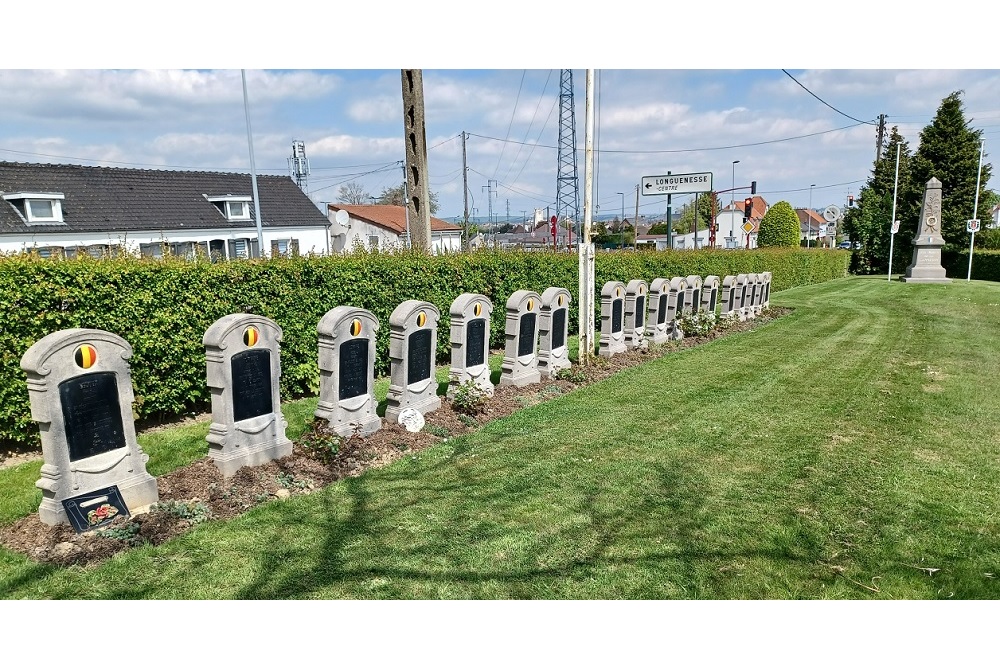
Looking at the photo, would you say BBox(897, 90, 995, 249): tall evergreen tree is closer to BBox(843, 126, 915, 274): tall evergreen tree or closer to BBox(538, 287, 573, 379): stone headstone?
BBox(843, 126, 915, 274): tall evergreen tree

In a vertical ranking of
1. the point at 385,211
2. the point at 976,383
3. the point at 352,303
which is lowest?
the point at 976,383

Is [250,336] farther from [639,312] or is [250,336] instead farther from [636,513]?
[639,312]

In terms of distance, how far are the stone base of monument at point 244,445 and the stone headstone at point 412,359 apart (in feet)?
5.30

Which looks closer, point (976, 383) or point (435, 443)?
point (435, 443)

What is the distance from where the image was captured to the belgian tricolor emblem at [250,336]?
Answer: 233 inches

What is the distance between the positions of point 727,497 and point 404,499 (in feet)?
9.34

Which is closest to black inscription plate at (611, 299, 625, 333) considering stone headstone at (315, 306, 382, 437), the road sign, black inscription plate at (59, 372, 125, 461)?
stone headstone at (315, 306, 382, 437)

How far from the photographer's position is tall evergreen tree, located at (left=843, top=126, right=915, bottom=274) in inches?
1591

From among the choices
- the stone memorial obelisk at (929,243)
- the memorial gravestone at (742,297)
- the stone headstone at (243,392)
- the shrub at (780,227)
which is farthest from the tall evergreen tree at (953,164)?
the stone headstone at (243,392)

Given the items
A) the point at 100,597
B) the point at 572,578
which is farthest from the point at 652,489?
the point at 100,597

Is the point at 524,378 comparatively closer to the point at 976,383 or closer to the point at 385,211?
the point at 976,383

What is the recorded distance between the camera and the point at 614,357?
1204 centimetres

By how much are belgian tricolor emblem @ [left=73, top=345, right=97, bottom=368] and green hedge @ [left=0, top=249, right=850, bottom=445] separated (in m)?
2.26

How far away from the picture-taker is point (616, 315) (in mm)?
12219
